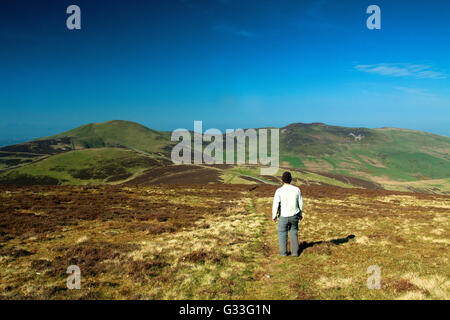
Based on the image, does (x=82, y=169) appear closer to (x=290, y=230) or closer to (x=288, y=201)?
(x=290, y=230)

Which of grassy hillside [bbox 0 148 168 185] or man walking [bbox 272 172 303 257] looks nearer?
man walking [bbox 272 172 303 257]

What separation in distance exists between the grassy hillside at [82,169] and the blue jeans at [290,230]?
133013 mm

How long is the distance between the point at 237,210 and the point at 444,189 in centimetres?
17456

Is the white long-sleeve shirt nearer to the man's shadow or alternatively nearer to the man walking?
the man walking

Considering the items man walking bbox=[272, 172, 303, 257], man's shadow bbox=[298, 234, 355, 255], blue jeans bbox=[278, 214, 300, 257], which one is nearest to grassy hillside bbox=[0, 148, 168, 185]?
man's shadow bbox=[298, 234, 355, 255]

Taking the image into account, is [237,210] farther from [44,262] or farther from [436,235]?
[44,262]

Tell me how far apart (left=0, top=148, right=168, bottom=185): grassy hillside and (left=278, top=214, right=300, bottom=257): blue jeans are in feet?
436

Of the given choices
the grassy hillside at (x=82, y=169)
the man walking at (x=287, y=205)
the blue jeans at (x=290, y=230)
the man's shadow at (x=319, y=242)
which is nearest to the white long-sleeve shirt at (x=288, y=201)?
the man walking at (x=287, y=205)

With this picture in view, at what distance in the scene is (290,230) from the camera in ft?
40.6

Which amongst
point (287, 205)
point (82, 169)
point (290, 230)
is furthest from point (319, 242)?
point (82, 169)

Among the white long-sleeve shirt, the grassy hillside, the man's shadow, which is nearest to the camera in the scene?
the white long-sleeve shirt

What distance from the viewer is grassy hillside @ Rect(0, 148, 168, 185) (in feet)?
472

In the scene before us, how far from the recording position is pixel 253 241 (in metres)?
15.8
